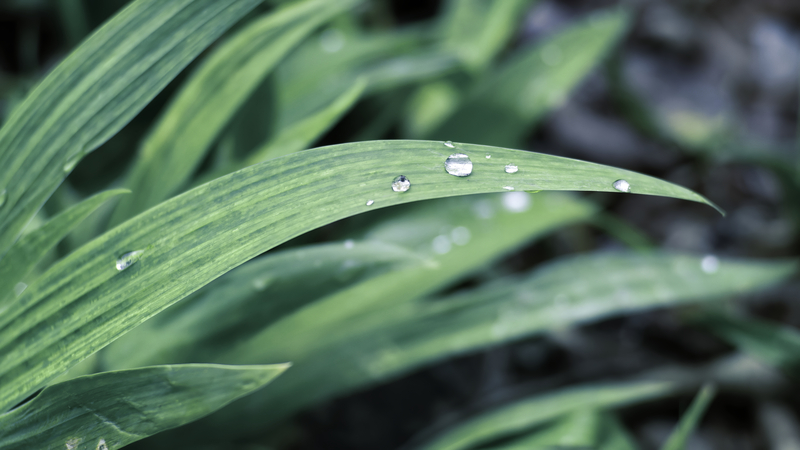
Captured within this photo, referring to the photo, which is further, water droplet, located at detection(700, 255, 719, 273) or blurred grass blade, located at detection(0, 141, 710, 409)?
water droplet, located at detection(700, 255, 719, 273)

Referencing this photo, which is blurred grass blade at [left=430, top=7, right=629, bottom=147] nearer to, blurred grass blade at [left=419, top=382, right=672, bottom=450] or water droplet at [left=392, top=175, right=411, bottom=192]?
blurred grass blade at [left=419, top=382, right=672, bottom=450]

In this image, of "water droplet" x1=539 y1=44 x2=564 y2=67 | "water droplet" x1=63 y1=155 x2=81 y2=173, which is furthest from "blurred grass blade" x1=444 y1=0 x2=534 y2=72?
"water droplet" x1=63 y1=155 x2=81 y2=173

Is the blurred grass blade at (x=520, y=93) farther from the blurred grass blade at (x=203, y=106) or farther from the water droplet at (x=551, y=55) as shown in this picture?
the blurred grass blade at (x=203, y=106)

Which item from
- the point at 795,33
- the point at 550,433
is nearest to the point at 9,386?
the point at 550,433

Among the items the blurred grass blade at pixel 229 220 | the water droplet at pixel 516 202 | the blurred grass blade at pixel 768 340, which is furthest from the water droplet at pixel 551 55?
the blurred grass blade at pixel 229 220

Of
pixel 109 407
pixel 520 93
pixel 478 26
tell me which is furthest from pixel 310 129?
pixel 478 26

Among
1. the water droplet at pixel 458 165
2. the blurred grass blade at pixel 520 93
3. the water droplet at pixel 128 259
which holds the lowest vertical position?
the water droplet at pixel 458 165

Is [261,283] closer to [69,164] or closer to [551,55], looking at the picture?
[69,164]
